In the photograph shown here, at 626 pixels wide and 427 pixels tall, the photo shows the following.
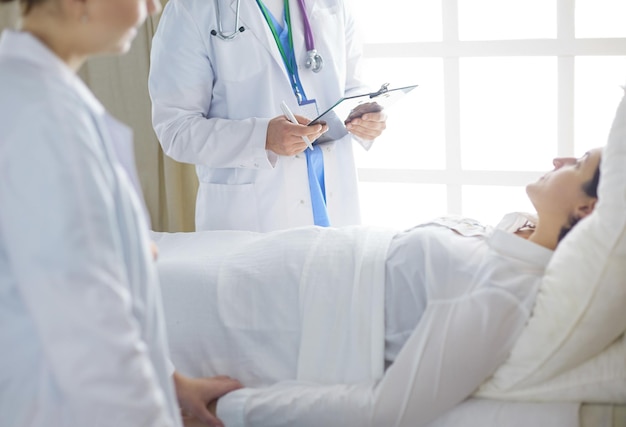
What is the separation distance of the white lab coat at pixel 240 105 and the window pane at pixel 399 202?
1190 mm

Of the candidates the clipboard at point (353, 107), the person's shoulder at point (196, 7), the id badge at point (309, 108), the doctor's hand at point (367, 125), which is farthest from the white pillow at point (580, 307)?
the person's shoulder at point (196, 7)

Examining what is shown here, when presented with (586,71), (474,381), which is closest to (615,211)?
(474,381)

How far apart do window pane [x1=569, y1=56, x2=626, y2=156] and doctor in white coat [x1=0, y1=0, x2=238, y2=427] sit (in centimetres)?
239

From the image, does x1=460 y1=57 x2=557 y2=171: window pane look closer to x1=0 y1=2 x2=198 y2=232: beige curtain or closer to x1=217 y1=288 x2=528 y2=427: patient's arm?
x1=0 y1=2 x2=198 y2=232: beige curtain

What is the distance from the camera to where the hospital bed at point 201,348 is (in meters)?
1.65

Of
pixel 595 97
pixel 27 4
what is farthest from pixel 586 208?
pixel 595 97

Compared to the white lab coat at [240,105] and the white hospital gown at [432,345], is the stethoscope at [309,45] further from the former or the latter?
the white hospital gown at [432,345]

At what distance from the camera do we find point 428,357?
166cm

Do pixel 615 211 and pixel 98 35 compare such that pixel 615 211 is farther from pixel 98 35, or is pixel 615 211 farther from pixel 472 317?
pixel 98 35

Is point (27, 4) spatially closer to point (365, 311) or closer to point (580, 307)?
point (365, 311)

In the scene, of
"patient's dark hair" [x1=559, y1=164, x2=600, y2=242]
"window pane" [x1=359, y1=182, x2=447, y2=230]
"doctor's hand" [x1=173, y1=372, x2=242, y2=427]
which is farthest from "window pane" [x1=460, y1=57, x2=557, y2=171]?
"doctor's hand" [x1=173, y1=372, x2=242, y2=427]

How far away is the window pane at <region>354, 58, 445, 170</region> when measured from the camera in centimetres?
349

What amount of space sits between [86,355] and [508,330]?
0.95m

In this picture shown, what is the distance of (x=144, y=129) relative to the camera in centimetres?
330
